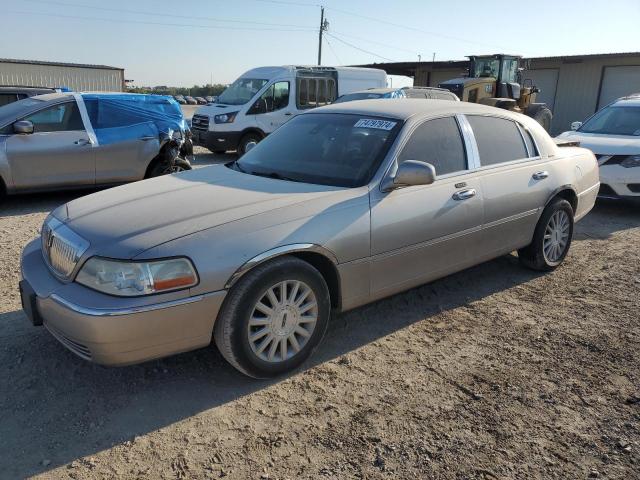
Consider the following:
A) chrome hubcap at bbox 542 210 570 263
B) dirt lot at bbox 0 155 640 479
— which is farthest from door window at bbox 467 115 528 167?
dirt lot at bbox 0 155 640 479

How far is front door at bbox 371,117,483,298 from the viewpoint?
143 inches

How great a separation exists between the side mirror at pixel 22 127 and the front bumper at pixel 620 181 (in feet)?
26.3

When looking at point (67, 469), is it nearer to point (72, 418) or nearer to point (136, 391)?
point (72, 418)

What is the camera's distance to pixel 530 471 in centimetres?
256

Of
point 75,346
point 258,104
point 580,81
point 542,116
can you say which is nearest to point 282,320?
point 75,346

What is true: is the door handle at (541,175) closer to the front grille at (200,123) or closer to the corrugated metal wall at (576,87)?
the front grille at (200,123)

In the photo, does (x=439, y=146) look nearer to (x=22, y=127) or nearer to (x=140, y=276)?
(x=140, y=276)

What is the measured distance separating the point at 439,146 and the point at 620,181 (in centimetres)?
495

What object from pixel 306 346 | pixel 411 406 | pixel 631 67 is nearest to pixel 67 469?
pixel 306 346

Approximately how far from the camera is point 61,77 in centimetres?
3216

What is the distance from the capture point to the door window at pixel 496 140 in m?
4.45

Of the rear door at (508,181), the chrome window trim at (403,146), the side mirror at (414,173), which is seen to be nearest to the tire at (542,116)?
the rear door at (508,181)

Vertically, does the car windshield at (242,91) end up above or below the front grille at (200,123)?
above

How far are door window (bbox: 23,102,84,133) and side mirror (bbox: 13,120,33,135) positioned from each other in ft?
0.45
